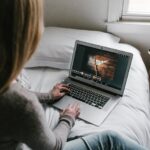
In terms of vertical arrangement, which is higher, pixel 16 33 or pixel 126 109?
pixel 16 33

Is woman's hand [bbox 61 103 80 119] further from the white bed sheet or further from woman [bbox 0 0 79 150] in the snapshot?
woman [bbox 0 0 79 150]

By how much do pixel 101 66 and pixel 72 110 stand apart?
0.32m

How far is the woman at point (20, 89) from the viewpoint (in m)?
0.65

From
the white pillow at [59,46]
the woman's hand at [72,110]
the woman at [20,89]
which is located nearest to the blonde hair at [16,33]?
the woman at [20,89]

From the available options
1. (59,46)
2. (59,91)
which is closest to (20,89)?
(59,91)

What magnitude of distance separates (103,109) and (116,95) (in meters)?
0.13

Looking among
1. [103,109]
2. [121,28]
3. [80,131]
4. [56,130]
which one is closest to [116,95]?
[103,109]

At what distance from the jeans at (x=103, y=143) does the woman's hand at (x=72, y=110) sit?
11cm

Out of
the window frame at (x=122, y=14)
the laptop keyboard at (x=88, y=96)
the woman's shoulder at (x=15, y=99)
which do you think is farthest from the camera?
the window frame at (x=122, y=14)

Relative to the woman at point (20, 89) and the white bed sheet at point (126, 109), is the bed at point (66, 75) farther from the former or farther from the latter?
the woman at point (20, 89)

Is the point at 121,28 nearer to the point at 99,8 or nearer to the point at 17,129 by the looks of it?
the point at 99,8

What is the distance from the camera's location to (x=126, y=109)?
1317 millimetres

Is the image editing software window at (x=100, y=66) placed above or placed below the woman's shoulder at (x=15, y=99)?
below

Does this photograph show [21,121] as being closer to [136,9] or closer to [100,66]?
[100,66]
